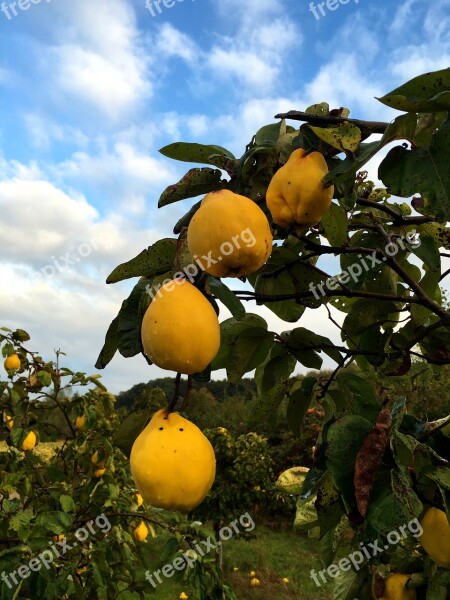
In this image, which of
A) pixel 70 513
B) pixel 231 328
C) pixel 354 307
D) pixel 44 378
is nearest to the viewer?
pixel 231 328

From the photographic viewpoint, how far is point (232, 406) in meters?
12.7

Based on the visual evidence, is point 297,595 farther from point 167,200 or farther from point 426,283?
point 167,200

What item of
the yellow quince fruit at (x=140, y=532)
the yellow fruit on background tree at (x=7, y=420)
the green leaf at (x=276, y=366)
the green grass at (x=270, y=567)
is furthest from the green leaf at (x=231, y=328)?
the green grass at (x=270, y=567)

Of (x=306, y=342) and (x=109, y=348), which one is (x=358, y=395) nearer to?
(x=306, y=342)

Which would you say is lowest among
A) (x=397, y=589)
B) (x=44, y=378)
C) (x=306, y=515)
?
(x=397, y=589)

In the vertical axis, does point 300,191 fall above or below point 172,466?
above

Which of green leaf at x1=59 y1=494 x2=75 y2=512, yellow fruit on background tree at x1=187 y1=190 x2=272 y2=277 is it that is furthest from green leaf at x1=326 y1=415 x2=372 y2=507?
green leaf at x1=59 y1=494 x2=75 y2=512

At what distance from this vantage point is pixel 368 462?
2.53ft

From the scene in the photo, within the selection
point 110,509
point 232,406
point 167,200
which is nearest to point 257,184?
point 167,200

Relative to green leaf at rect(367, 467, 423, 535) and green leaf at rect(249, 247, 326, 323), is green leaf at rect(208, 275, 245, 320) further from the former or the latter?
green leaf at rect(249, 247, 326, 323)

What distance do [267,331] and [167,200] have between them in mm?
632

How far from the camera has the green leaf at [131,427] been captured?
93cm

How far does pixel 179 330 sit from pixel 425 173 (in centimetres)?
44

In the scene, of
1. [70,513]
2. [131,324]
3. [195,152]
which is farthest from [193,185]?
[70,513]
